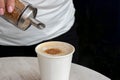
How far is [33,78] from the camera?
0.78m

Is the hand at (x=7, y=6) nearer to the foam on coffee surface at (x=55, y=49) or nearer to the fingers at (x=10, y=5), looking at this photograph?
the fingers at (x=10, y=5)

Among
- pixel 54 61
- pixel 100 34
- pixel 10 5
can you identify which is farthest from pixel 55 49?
pixel 100 34

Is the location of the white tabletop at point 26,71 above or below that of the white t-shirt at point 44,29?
below

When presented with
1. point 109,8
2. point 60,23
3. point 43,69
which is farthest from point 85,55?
point 43,69

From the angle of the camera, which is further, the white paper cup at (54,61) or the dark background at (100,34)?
the dark background at (100,34)

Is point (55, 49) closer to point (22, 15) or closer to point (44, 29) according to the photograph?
point (22, 15)

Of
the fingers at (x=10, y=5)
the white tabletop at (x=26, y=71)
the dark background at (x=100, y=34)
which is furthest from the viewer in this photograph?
the dark background at (x=100, y=34)

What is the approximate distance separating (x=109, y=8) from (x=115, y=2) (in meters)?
0.05

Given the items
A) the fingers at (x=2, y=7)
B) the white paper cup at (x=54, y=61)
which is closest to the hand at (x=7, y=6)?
the fingers at (x=2, y=7)

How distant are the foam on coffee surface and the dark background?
0.78 metres

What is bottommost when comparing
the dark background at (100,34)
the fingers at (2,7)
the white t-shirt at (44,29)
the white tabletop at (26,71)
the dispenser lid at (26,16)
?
the dark background at (100,34)

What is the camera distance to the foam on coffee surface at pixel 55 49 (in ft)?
2.26

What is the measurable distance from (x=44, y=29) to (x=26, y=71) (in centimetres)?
16

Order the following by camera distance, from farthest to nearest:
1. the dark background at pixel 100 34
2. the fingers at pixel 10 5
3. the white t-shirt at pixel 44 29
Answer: the dark background at pixel 100 34 < the white t-shirt at pixel 44 29 < the fingers at pixel 10 5
